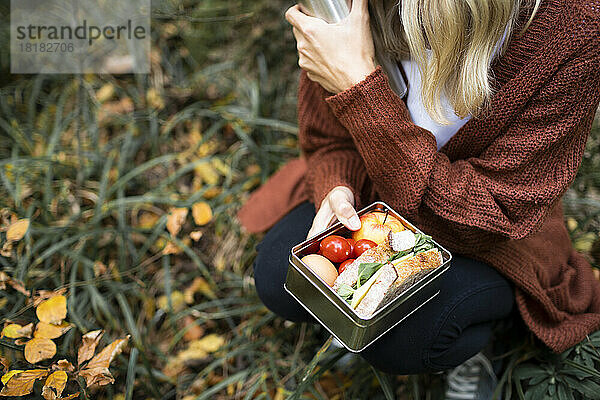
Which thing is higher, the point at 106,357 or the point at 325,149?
the point at 325,149

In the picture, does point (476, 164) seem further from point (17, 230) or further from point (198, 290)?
point (17, 230)

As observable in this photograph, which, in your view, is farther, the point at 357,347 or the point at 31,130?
the point at 31,130

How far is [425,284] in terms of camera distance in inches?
40.2

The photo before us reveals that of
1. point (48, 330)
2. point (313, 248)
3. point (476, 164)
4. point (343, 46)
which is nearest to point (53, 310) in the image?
point (48, 330)

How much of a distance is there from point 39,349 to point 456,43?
4.01ft

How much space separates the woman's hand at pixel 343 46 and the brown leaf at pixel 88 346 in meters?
0.88

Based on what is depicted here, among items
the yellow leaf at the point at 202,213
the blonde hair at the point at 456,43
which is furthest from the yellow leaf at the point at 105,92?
the blonde hair at the point at 456,43

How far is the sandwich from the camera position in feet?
3.10

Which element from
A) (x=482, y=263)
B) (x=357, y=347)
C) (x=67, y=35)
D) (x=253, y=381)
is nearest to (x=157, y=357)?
(x=253, y=381)

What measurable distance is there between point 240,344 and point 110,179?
85 centimetres

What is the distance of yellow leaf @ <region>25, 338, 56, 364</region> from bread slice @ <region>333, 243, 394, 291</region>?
77cm

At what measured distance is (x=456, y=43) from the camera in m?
1.12

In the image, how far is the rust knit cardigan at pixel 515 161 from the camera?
1.08 metres

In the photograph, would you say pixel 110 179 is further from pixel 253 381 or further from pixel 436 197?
pixel 436 197
